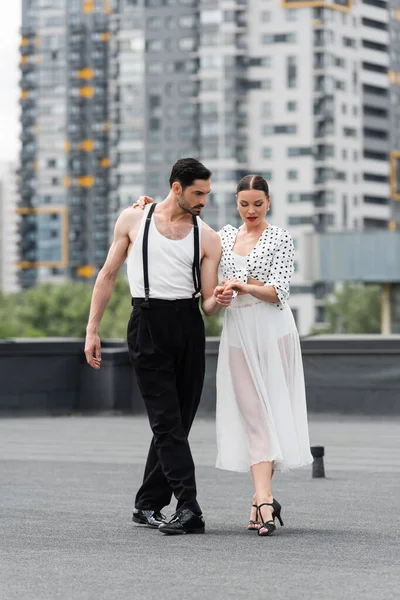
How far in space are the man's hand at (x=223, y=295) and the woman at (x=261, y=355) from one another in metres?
0.28

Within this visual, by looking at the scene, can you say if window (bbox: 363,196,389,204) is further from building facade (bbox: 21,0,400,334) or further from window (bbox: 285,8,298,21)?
window (bbox: 285,8,298,21)

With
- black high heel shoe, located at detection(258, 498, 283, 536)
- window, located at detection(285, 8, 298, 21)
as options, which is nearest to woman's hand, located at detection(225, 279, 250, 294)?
black high heel shoe, located at detection(258, 498, 283, 536)

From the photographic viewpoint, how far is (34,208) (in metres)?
178

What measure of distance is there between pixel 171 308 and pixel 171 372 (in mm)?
354

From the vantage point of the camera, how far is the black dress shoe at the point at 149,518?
27.5 ft

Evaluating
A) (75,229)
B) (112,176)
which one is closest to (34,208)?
(75,229)

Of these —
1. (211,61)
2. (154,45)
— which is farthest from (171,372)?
(154,45)

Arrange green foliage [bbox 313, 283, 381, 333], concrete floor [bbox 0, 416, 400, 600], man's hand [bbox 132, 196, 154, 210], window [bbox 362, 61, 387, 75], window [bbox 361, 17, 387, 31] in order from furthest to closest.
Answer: window [bbox 362, 61, 387, 75], window [bbox 361, 17, 387, 31], green foliage [bbox 313, 283, 381, 333], man's hand [bbox 132, 196, 154, 210], concrete floor [bbox 0, 416, 400, 600]

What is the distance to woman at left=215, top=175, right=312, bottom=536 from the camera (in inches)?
328

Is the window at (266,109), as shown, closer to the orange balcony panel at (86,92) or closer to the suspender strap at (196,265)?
the orange balcony panel at (86,92)

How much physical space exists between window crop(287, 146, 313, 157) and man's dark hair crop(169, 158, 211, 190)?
486ft

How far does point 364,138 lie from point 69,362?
14828 centimetres

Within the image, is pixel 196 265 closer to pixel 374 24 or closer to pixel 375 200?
pixel 375 200

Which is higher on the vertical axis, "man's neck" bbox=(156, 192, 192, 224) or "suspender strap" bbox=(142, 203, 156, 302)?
"man's neck" bbox=(156, 192, 192, 224)
